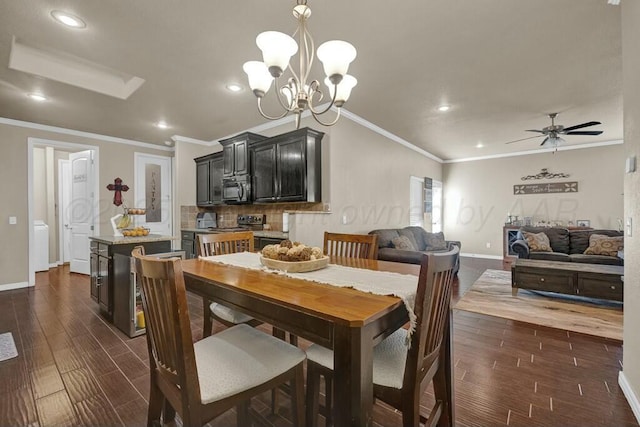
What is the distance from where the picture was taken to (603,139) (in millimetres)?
5648

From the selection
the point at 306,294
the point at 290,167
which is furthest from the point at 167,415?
the point at 290,167

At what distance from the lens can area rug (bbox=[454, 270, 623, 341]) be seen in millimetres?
2791

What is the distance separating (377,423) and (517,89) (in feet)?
12.5

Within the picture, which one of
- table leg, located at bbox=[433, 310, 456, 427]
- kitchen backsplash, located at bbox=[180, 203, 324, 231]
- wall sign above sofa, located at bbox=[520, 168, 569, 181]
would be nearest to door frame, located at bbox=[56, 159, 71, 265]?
kitchen backsplash, located at bbox=[180, 203, 324, 231]

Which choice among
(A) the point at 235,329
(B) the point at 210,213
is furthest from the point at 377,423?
(B) the point at 210,213

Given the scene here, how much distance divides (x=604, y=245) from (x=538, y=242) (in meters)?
0.82

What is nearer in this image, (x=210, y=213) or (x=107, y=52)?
(x=107, y=52)

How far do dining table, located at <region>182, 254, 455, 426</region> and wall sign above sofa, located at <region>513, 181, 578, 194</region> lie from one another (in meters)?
6.89

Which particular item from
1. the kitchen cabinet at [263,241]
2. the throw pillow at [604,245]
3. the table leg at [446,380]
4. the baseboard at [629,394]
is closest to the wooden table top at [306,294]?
the table leg at [446,380]

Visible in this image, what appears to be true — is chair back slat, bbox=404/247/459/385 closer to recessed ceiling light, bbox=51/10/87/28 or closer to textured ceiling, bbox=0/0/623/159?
textured ceiling, bbox=0/0/623/159

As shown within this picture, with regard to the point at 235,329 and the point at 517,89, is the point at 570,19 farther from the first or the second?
the point at 235,329

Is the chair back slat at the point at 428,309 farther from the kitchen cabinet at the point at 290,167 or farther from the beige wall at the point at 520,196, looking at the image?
the beige wall at the point at 520,196

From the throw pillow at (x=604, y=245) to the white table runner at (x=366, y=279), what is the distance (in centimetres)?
488

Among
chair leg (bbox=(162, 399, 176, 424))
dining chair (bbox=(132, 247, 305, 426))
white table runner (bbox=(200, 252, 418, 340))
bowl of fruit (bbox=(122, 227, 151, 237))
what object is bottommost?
chair leg (bbox=(162, 399, 176, 424))
